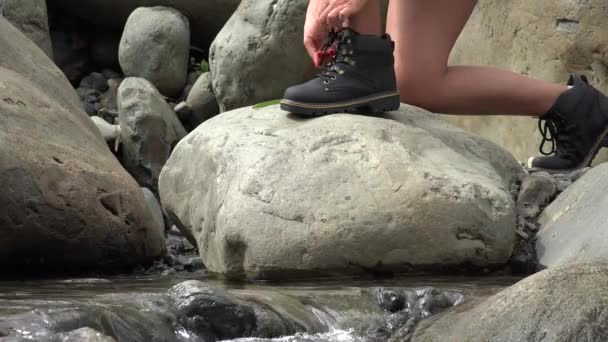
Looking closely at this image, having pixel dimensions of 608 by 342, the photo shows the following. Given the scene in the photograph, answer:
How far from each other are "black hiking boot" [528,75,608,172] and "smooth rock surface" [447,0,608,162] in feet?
2.43

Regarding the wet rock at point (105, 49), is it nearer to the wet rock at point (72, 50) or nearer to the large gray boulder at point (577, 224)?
the wet rock at point (72, 50)

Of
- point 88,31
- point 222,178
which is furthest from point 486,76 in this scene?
point 88,31

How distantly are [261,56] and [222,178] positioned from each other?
8.91ft

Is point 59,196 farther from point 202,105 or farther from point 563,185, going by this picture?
point 202,105

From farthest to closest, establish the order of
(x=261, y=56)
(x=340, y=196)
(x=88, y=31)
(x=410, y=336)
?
(x=88, y=31) < (x=261, y=56) < (x=340, y=196) < (x=410, y=336)

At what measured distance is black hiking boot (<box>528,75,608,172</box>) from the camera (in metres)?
4.16

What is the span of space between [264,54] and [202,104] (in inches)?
44.4

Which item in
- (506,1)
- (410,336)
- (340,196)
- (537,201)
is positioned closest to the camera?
(410,336)

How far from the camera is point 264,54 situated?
6348 mm

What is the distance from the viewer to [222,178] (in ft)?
12.2

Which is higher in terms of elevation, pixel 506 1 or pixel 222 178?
pixel 506 1

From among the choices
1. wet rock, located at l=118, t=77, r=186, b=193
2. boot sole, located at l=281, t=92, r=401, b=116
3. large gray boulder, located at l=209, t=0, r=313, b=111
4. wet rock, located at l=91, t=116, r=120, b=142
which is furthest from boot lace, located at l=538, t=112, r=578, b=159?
wet rock, located at l=91, t=116, r=120, b=142

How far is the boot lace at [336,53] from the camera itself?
386 centimetres

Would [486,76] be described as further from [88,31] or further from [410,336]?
[88,31]
